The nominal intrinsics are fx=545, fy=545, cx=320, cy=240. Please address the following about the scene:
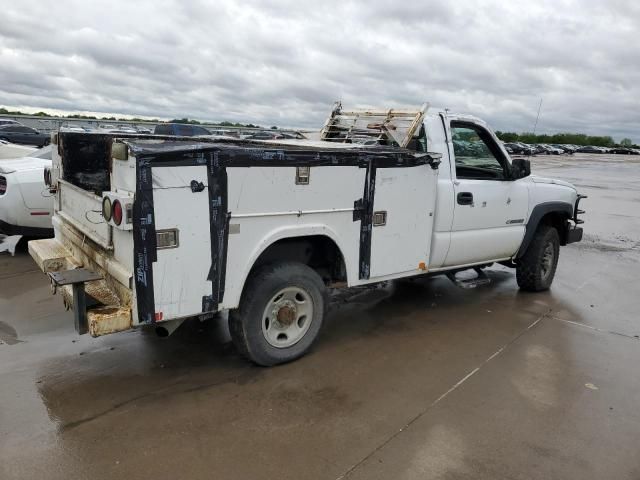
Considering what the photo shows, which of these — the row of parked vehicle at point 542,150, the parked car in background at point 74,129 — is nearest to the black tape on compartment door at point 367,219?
the parked car in background at point 74,129

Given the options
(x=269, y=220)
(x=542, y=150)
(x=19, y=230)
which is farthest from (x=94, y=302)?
(x=542, y=150)

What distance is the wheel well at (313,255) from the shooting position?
165 inches

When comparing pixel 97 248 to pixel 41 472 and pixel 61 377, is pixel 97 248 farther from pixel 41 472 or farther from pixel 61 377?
pixel 41 472

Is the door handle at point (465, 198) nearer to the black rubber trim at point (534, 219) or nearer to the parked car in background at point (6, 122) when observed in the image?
the black rubber trim at point (534, 219)

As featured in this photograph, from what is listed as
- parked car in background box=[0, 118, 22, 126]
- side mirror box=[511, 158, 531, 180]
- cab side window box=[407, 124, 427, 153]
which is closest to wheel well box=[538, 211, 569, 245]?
side mirror box=[511, 158, 531, 180]

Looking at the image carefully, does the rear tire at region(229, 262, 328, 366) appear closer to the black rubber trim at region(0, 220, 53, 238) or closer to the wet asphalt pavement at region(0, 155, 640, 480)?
the wet asphalt pavement at region(0, 155, 640, 480)

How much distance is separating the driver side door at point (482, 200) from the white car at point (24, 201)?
510 centimetres

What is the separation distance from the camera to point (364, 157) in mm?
4234

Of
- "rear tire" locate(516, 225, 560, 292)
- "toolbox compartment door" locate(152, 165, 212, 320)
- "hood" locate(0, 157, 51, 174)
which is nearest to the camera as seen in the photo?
"toolbox compartment door" locate(152, 165, 212, 320)

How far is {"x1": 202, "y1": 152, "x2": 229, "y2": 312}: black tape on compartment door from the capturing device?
3.46 metres

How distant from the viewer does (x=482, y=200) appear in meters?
5.42

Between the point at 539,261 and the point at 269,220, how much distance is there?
390cm

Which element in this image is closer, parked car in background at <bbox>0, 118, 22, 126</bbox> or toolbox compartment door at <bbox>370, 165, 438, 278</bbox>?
toolbox compartment door at <bbox>370, 165, 438, 278</bbox>

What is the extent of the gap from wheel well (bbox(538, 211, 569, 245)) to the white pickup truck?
637mm
